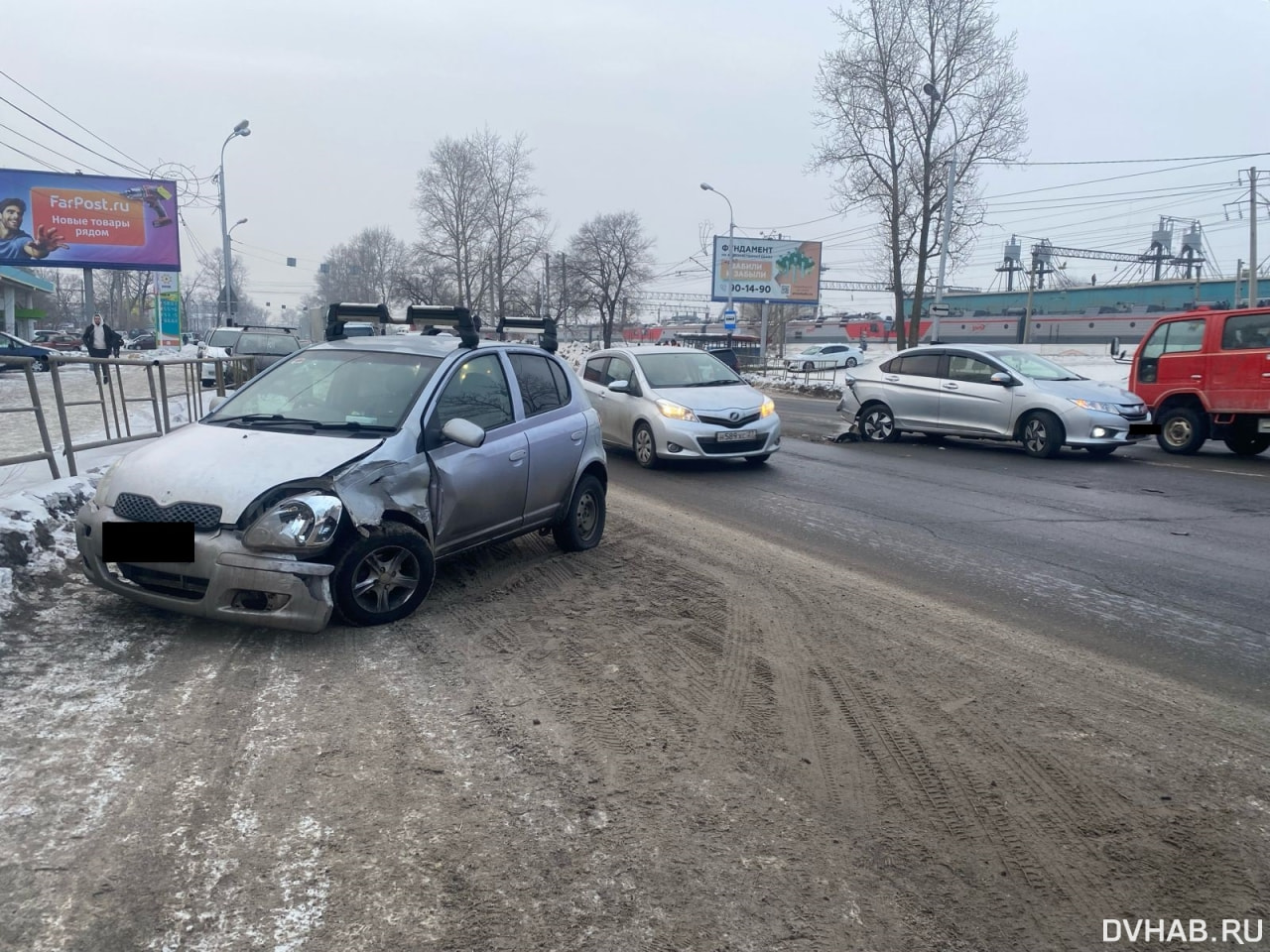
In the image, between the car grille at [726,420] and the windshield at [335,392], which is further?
the car grille at [726,420]

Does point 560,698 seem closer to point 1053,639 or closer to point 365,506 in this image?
point 365,506

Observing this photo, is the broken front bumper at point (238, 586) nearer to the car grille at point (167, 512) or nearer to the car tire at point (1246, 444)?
the car grille at point (167, 512)

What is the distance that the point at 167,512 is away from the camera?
4828 millimetres

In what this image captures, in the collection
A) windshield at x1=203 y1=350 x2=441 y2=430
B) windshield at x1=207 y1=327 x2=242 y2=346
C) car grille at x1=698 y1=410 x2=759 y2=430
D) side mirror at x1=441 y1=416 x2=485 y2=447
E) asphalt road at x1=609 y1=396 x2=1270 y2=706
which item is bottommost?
asphalt road at x1=609 y1=396 x2=1270 y2=706

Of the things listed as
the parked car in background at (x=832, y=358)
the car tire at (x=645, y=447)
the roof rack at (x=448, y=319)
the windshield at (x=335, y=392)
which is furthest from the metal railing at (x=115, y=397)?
the parked car in background at (x=832, y=358)

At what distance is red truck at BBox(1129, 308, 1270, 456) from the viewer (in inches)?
497

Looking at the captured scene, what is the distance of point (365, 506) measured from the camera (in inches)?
198

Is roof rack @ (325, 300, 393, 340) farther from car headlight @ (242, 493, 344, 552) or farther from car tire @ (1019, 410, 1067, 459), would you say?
car tire @ (1019, 410, 1067, 459)

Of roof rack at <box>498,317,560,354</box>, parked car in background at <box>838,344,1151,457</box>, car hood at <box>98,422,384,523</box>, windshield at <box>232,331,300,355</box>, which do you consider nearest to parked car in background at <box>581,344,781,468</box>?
parked car in background at <box>838,344,1151,457</box>

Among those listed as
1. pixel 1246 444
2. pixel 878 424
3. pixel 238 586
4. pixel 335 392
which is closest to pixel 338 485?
pixel 238 586

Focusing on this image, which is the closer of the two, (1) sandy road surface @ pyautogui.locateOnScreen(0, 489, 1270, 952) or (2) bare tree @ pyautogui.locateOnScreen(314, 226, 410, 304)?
(1) sandy road surface @ pyautogui.locateOnScreen(0, 489, 1270, 952)

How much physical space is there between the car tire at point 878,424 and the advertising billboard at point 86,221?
31090mm

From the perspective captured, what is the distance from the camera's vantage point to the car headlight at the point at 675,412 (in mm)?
11469

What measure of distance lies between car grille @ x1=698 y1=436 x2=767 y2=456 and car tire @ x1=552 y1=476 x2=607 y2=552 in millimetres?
4119
